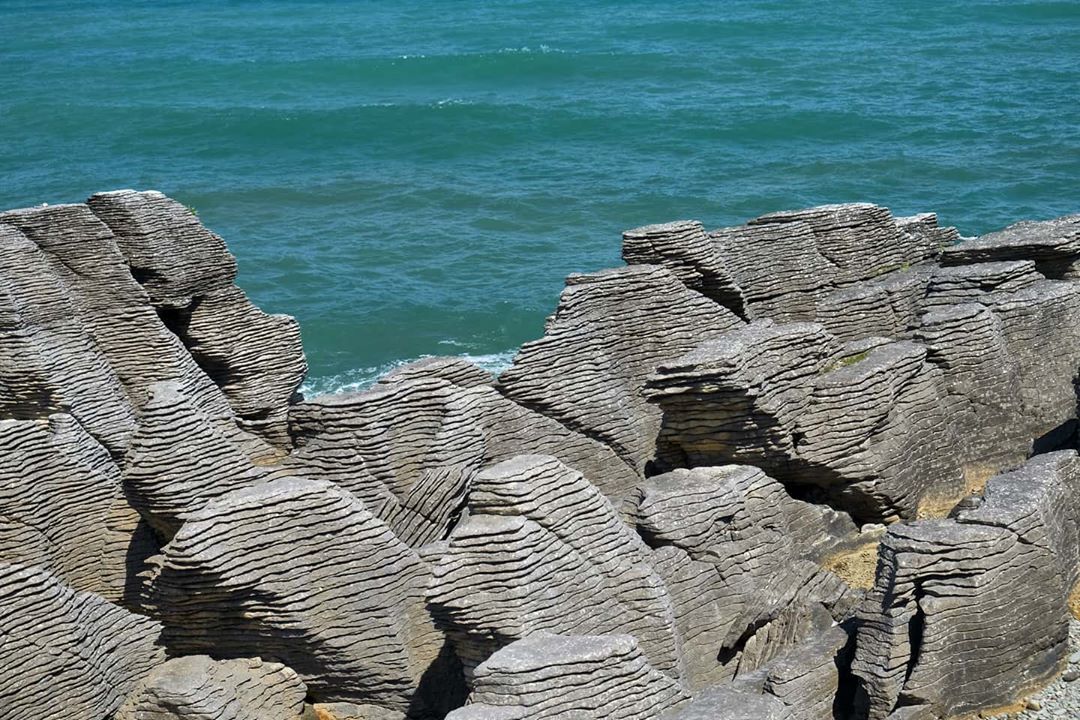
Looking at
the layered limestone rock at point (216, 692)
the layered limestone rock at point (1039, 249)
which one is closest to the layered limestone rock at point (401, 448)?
the layered limestone rock at point (216, 692)

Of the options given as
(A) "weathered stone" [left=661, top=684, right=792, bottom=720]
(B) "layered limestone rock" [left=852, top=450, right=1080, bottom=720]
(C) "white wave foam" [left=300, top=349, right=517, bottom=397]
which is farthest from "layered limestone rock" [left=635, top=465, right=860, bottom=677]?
(C) "white wave foam" [left=300, top=349, right=517, bottom=397]

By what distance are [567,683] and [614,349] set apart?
5695 mm

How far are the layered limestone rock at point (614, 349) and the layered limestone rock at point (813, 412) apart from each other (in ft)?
3.24

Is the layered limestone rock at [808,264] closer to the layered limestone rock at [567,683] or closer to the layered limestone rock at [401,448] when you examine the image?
the layered limestone rock at [401,448]

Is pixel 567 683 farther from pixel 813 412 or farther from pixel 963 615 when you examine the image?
pixel 813 412

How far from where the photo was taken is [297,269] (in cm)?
3509

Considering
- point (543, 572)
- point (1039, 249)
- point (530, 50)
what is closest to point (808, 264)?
point (1039, 249)

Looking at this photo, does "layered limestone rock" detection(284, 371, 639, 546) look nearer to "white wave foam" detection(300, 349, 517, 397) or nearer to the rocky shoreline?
the rocky shoreline

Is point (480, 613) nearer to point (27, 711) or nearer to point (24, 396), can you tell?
point (27, 711)

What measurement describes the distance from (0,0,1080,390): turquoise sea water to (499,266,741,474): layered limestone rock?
13.4 metres

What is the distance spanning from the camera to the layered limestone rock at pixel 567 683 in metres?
9.79

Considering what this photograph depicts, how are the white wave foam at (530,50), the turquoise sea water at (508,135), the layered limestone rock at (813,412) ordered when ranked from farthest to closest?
the white wave foam at (530,50)
the turquoise sea water at (508,135)
the layered limestone rock at (813,412)

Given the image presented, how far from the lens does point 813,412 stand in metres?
13.7

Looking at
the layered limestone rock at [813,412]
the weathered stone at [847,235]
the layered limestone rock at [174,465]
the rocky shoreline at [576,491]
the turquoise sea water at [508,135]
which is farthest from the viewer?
the turquoise sea water at [508,135]
